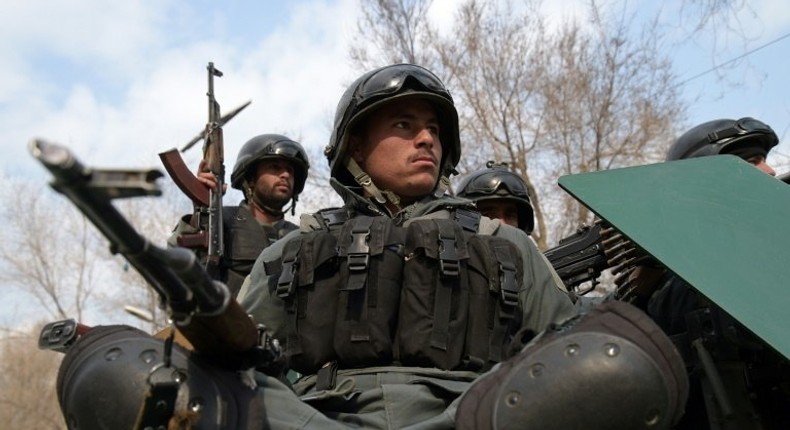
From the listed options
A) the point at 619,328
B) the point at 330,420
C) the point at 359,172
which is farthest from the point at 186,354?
the point at 359,172

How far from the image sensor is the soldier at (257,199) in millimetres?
5777

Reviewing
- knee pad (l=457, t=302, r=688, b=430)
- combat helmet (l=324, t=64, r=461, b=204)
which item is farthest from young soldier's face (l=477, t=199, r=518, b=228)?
knee pad (l=457, t=302, r=688, b=430)

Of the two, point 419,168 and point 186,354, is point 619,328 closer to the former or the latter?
point 186,354

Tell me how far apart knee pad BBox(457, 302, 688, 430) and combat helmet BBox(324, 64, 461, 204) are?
148cm

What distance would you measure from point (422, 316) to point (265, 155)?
4.00m

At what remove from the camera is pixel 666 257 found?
2.59 meters

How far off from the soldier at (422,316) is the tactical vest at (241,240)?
2.28m

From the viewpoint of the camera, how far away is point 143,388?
6.45ft

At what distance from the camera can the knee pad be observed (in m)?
1.87

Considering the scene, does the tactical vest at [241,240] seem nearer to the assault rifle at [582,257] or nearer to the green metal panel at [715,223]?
the assault rifle at [582,257]

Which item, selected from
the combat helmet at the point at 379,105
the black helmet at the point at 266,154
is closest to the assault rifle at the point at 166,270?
the combat helmet at the point at 379,105

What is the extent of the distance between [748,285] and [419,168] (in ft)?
4.04

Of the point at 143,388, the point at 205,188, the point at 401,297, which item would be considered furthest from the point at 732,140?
the point at 205,188

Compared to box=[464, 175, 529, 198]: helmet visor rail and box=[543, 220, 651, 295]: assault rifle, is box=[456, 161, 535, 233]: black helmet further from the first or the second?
box=[543, 220, 651, 295]: assault rifle
